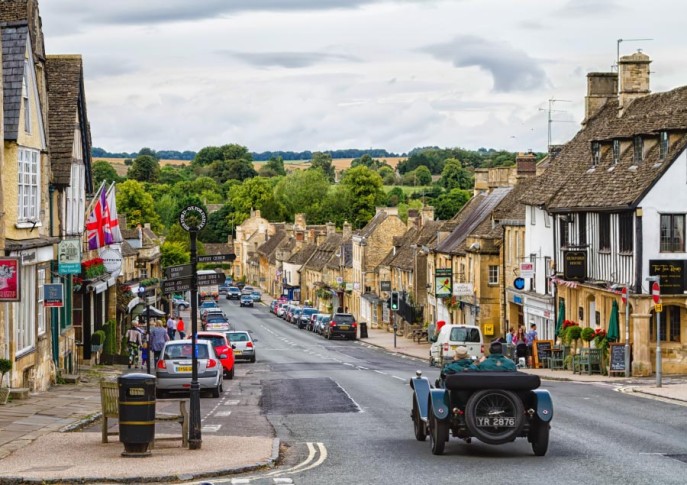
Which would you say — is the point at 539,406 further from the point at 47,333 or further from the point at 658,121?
the point at 658,121

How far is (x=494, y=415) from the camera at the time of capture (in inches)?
745

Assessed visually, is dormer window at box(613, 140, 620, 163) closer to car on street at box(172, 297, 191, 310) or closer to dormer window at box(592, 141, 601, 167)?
dormer window at box(592, 141, 601, 167)

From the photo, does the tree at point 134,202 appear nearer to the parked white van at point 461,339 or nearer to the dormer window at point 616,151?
the parked white van at point 461,339

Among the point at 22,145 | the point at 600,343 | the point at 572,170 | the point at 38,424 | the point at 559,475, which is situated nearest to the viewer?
the point at 559,475

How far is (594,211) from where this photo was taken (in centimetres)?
4581

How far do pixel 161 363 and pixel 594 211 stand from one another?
65.9 feet

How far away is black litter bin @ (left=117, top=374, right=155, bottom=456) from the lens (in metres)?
19.5

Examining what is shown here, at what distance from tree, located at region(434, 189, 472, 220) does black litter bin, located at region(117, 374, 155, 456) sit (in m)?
140

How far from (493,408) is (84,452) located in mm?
6774

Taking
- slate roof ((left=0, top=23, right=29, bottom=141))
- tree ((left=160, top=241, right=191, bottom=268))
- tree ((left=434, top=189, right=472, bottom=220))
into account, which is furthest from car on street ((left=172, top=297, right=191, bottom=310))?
slate roof ((left=0, top=23, right=29, bottom=141))

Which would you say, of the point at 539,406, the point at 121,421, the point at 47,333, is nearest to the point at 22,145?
the point at 47,333

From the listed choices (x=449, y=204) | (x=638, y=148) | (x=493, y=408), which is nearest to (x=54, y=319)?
(x=493, y=408)

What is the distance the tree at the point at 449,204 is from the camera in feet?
529

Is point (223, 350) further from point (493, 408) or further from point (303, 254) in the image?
point (303, 254)
